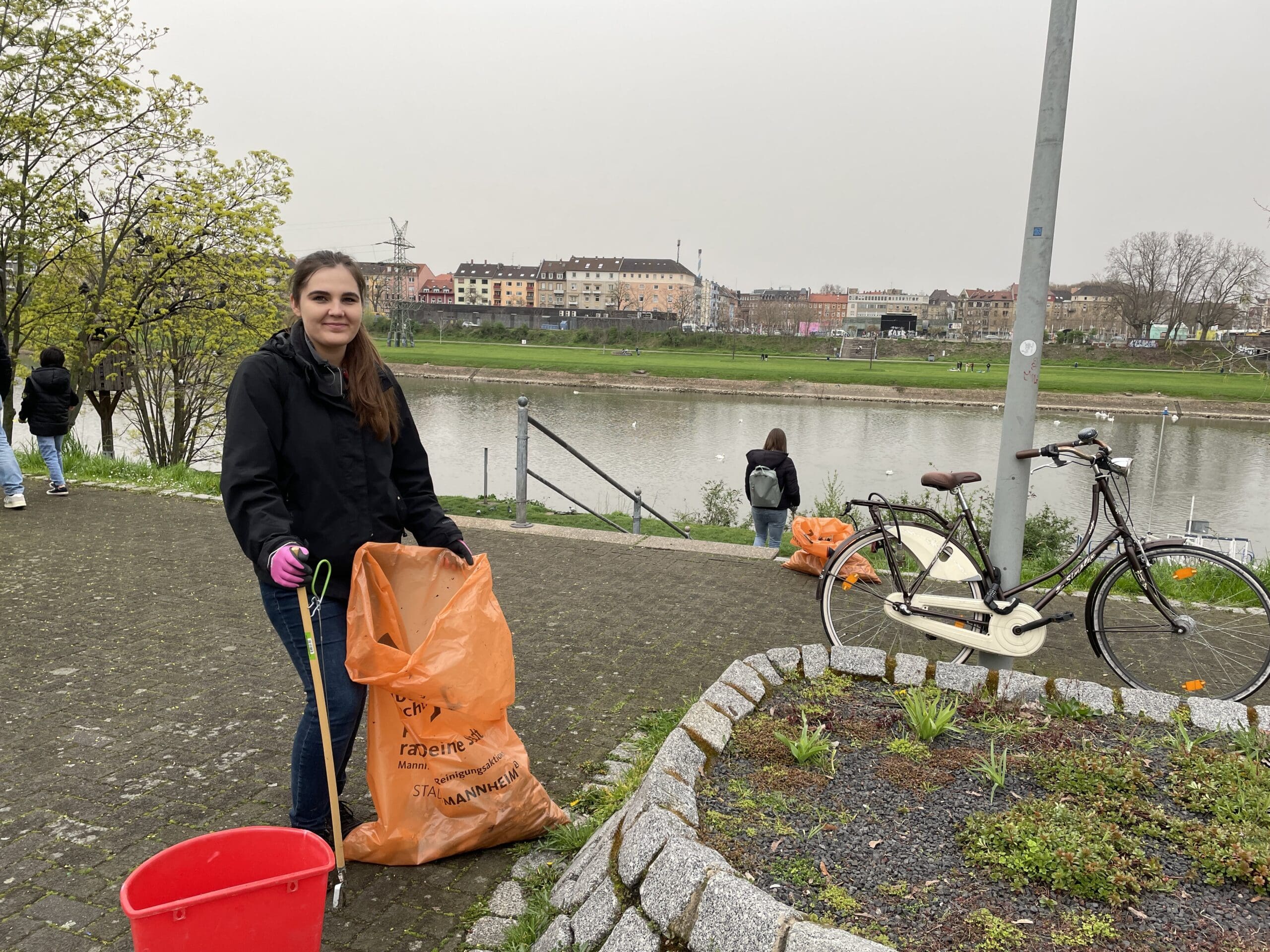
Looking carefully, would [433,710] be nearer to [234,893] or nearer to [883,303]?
[234,893]

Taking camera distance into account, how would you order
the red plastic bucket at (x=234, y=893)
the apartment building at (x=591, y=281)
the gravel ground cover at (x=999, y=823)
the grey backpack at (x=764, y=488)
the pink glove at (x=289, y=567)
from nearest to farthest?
the red plastic bucket at (x=234, y=893) < the gravel ground cover at (x=999, y=823) < the pink glove at (x=289, y=567) < the grey backpack at (x=764, y=488) < the apartment building at (x=591, y=281)

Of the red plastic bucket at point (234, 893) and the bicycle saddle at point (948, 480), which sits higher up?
the bicycle saddle at point (948, 480)

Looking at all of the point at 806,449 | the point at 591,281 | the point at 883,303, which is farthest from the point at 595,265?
the point at 806,449

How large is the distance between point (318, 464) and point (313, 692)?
0.71 m

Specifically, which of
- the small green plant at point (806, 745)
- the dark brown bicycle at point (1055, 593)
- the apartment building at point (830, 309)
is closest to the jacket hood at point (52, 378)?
the dark brown bicycle at point (1055, 593)

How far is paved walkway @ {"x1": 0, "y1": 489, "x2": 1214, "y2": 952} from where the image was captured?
109 inches

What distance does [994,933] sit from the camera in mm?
2074

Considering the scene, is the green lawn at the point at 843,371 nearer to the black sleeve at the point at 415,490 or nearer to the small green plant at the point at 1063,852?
the small green plant at the point at 1063,852

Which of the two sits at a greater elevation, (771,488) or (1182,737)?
(1182,737)

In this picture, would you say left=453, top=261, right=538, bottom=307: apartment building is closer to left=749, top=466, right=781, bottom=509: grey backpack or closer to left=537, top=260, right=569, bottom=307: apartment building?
left=537, top=260, right=569, bottom=307: apartment building

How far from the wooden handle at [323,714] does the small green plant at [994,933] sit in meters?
1.72

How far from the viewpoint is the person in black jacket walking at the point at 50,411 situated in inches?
349

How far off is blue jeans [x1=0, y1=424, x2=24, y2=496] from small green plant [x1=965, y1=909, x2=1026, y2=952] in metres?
8.74

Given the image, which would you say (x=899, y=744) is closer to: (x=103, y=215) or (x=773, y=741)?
(x=773, y=741)
